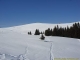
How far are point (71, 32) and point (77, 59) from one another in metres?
61.3

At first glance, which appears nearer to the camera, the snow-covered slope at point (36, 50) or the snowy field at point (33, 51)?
the snowy field at point (33, 51)

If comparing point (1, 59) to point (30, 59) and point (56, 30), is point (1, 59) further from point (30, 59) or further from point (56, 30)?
point (56, 30)

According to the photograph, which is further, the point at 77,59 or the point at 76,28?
the point at 76,28

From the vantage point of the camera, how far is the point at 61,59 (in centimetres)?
1245

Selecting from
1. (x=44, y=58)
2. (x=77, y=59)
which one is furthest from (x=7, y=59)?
(x=77, y=59)

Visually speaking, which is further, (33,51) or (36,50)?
(36,50)

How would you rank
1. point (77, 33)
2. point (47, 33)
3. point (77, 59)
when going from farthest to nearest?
point (47, 33) → point (77, 33) → point (77, 59)

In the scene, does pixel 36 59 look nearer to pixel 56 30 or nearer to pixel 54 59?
pixel 54 59

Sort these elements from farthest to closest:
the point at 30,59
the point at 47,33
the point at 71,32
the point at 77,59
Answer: the point at 47,33 → the point at 71,32 → the point at 77,59 → the point at 30,59

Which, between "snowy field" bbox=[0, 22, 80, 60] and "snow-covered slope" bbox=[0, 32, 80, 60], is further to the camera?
"snow-covered slope" bbox=[0, 32, 80, 60]

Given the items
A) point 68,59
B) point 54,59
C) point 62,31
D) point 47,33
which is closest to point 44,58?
point 54,59

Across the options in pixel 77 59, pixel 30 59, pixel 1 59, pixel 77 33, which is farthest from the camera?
pixel 77 33

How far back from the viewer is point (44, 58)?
12.2 m

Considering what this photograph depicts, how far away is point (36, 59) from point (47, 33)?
264 feet
